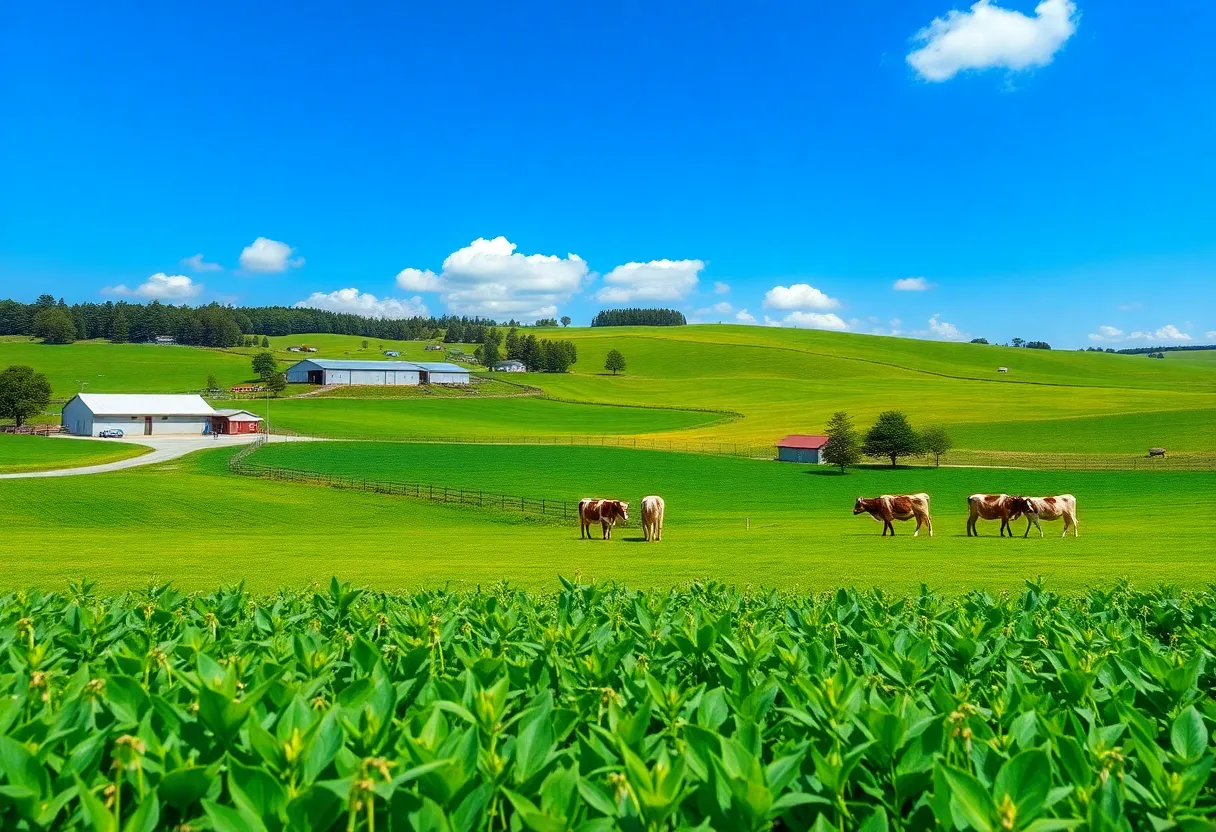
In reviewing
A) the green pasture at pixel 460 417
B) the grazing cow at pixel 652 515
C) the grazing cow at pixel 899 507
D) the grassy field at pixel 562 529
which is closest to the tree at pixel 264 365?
the green pasture at pixel 460 417

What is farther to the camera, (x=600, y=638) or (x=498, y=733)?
(x=600, y=638)

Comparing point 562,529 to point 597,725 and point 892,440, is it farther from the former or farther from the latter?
point 892,440

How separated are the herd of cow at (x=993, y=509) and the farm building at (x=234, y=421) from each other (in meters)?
87.9

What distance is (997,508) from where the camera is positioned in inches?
1266

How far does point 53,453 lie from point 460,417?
55.1 meters

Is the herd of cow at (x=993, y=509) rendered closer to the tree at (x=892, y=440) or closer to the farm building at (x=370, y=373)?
the tree at (x=892, y=440)

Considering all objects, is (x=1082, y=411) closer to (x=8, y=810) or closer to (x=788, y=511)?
(x=788, y=511)

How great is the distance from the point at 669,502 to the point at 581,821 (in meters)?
50.5

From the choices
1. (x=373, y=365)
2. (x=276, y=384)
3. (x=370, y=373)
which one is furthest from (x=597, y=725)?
(x=373, y=365)

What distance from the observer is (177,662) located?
4781 mm

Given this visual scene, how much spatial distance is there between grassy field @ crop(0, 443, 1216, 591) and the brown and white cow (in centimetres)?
98

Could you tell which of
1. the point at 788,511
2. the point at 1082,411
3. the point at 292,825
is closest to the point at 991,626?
the point at 292,825

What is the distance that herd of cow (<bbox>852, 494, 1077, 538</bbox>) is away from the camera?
30.9 meters

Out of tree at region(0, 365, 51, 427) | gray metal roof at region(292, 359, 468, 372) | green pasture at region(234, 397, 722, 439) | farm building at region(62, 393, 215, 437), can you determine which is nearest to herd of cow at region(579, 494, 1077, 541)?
green pasture at region(234, 397, 722, 439)
